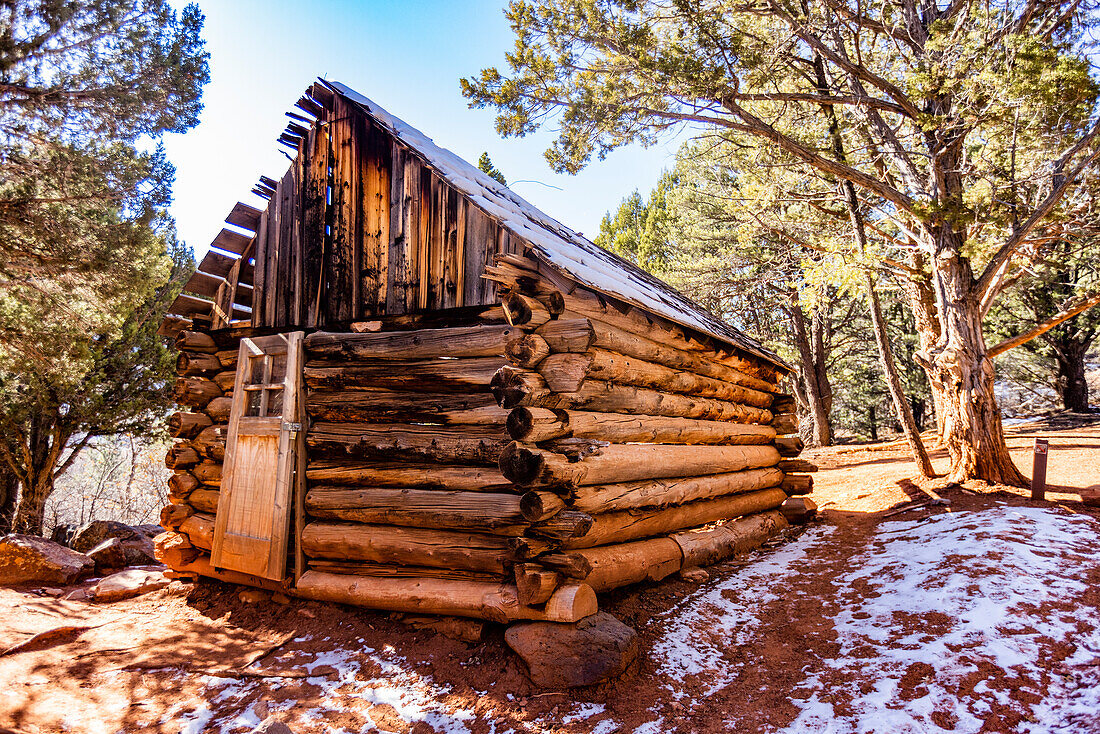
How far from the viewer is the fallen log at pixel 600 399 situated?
14.8 ft

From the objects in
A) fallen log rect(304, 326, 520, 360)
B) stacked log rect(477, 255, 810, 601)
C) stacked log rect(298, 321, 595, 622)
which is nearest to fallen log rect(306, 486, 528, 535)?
stacked log rect(298, 321, 595, 622)

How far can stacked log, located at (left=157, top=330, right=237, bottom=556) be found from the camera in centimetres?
677

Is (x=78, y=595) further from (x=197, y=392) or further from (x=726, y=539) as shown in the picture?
(x=726, y=539)

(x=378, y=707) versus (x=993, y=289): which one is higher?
(x=993, y=289)

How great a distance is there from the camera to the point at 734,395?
8.52 m

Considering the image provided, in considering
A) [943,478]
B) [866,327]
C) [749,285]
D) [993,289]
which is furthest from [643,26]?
[866,327]

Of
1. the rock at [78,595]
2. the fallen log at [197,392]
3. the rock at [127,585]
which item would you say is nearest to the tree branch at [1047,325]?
the fallen log at [197,392]

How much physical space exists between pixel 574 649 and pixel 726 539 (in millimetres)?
3561

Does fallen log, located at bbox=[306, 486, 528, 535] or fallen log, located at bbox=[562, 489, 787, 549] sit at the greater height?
fallen log, located at bbox=[306, 486, 528, 535]

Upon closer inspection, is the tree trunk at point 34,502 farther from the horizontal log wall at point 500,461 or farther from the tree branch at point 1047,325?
the tree branch at point 1047,325

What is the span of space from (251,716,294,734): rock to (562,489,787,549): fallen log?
2278 millimetres

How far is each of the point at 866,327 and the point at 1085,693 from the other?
67.1 ft

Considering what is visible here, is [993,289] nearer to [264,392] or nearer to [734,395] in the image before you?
[734,395]

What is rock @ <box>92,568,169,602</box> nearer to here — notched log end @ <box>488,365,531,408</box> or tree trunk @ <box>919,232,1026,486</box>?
notched log end @ <box>488,365,531,408</box>
